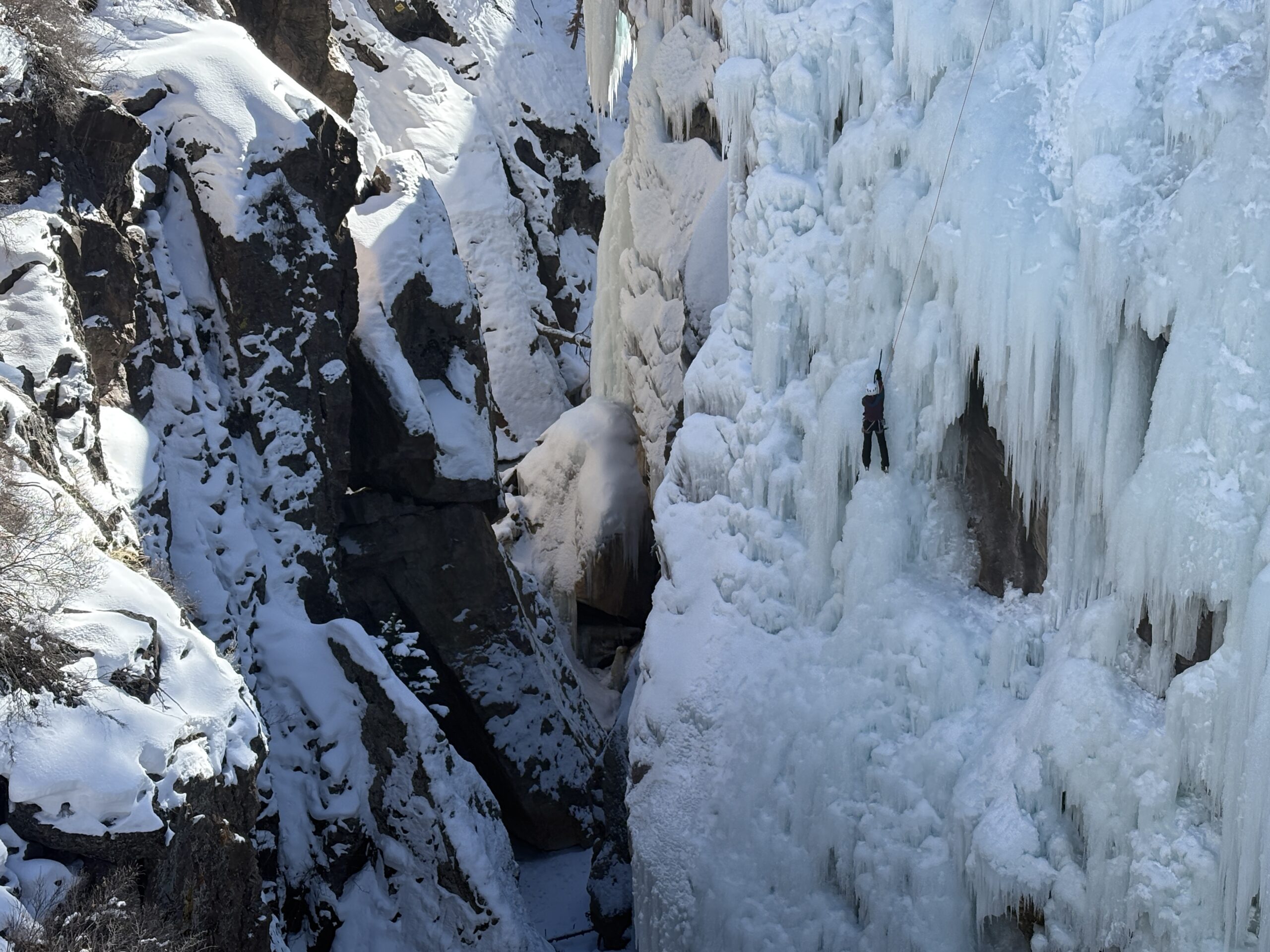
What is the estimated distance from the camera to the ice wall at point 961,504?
774 centimetres

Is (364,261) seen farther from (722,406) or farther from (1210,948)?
(1210,948)

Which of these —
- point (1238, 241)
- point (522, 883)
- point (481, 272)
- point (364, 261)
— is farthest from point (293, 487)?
point (481, 272)

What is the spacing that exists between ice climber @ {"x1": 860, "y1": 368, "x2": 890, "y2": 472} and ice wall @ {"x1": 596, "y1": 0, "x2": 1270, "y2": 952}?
0.13m

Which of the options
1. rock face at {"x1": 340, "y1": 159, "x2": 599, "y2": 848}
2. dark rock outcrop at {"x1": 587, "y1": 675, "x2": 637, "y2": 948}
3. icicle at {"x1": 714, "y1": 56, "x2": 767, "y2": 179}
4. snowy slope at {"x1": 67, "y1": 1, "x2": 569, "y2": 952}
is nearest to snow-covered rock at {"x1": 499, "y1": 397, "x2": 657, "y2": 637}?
rock face at {"x1": 340, "y1": 159, "x2": 599, "y2": 848}

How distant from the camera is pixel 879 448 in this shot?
9.96 metres

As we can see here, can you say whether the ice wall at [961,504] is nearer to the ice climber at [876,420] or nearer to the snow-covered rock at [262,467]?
the ice climber at [876,420]

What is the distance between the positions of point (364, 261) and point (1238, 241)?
34.8 feet

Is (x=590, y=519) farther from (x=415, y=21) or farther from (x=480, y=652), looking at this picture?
(x=415, y=21)

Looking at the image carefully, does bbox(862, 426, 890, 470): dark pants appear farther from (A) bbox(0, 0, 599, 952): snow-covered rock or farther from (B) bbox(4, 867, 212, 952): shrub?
(B) bbox(4, 867, 212, 952): shrub

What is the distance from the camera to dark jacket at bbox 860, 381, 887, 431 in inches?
379

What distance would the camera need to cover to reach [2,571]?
7387 mm

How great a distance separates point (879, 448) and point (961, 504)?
77cm

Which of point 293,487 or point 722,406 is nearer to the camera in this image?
point 722,406

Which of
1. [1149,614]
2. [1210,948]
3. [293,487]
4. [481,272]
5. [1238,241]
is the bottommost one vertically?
[1210,948]
